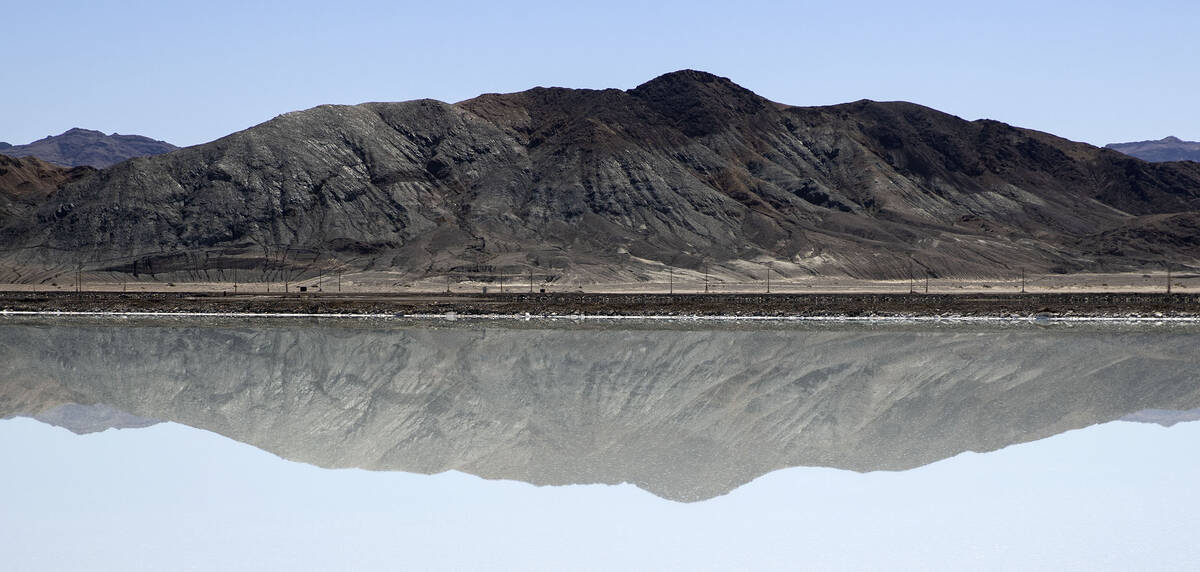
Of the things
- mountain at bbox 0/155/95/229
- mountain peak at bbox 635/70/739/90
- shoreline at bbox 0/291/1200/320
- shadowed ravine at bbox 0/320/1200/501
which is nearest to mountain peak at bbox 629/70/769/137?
mountain peak at bbox 635/70/739/90

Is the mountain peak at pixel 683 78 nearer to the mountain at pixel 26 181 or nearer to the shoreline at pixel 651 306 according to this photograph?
the mountain at pixel 26 181

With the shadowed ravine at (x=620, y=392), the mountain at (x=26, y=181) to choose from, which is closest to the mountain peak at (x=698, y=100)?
the mountain at (x=26, y=181)

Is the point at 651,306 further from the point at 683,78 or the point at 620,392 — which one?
the point at 683,78

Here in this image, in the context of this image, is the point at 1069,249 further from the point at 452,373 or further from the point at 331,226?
the point at 452,373

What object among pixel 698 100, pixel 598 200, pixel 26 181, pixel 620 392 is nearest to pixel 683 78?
pixel 698 100

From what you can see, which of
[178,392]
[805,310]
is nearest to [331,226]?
[805,310]

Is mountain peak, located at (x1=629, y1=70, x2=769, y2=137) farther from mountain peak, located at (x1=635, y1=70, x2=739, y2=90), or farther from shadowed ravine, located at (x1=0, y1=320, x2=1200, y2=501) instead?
shadowed ravine, located at (x1=0, y1=320, x2=1200, y2=501)
